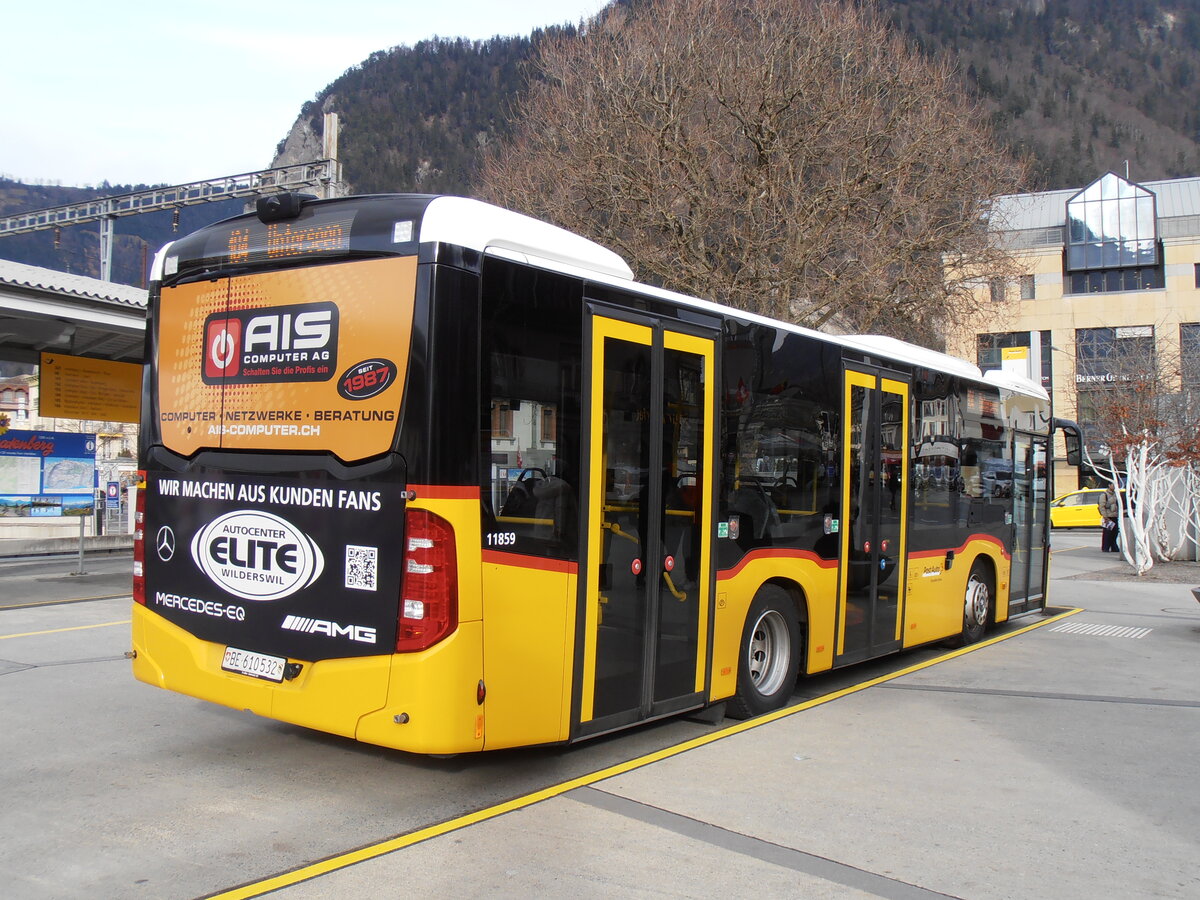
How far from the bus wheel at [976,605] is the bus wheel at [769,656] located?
3.99m

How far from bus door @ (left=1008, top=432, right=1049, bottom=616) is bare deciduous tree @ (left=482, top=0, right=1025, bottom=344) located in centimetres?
860

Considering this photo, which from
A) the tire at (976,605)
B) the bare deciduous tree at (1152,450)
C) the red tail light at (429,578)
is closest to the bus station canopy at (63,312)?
the red tail light at (429,578)

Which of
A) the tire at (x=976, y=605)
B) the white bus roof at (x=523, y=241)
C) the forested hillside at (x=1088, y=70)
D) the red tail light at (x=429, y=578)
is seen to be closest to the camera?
the red tail light at (x=429, y=578)

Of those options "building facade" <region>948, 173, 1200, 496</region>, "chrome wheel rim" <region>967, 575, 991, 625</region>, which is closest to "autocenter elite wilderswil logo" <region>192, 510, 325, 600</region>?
"chrome wheel rim" <region>967, 575, 991, 625</region>

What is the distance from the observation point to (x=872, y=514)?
8695 mm

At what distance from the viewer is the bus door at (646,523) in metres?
5.63

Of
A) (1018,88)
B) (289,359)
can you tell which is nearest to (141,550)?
(289,359)

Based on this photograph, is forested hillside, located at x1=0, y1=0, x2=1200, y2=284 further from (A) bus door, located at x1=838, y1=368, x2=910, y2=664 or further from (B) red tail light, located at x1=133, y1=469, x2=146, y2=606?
(B) red tail light, located at x1=133, y1=469, x2=146, y2=606

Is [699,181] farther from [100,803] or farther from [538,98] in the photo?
[100,803]

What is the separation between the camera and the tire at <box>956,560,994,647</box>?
10.9 meters

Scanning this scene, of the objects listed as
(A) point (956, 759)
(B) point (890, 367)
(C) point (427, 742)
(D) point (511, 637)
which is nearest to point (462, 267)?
(D) point (511, 637)

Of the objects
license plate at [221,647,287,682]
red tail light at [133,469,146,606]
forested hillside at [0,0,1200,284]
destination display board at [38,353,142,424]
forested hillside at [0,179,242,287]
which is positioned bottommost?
license plate at [221,647,287,682]

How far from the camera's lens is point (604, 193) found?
21.8 metres

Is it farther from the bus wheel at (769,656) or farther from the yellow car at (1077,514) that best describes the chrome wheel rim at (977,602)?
the yellow car at (1077,514)
